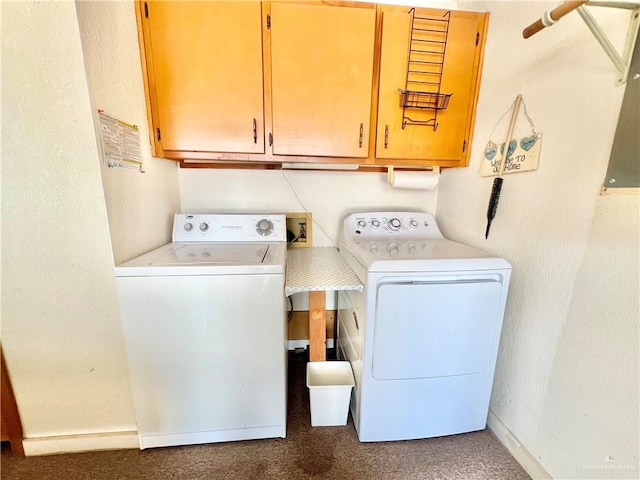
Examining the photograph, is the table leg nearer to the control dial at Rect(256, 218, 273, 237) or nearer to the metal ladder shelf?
the control dial at Rect(256, 218, 273, 237)

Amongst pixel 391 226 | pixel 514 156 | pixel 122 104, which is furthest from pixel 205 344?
pixel 514 156

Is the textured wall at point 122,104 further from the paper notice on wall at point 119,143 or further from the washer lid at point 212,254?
the washer lid at point 212,254

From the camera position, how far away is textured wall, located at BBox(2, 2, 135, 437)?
3.21ft

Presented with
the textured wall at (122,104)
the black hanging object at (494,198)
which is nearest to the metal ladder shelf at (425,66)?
the black hanging object at (494,198)

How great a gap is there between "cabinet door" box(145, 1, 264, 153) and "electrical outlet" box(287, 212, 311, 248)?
618mm

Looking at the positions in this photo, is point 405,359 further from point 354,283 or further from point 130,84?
point 130,84

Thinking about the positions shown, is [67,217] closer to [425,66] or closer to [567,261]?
[425,66]

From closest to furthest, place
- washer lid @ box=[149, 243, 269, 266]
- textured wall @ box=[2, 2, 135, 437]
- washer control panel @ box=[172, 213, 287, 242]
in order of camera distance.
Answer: textured wall @ box=[2, 2, 135, 437] → washer lid @ box=[149, 243, 269, 266] → washer control panel @ box=[172, 213, 287, 242]

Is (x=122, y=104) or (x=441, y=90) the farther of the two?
(x=441, y=90)

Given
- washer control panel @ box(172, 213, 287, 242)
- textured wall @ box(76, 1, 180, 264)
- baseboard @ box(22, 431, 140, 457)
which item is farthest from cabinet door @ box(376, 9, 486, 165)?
baseboard @ box(22, 431, 140, 457)

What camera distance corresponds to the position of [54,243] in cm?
111

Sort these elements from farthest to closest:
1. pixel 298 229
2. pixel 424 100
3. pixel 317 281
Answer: pixel 298 229 < pixel 424 100 < pixel 317 281

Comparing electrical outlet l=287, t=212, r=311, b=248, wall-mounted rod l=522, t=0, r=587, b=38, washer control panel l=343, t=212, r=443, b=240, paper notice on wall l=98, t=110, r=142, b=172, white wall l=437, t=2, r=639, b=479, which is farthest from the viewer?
electrical outlet l=287, t=212, r=311, b=248

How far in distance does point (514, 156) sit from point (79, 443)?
2.60m
